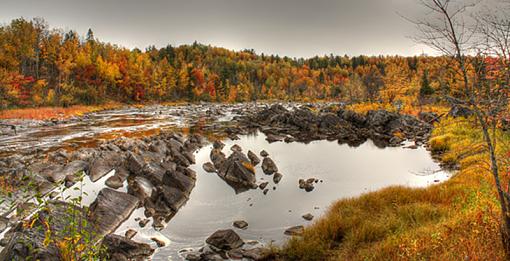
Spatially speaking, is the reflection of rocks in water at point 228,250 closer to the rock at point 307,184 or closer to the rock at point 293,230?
the rock at point 293,230

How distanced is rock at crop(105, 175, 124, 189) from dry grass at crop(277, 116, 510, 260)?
11.8 metres

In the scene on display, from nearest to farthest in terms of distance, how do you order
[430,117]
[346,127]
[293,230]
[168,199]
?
[293,230], [168,199], [430,117], [346,127]

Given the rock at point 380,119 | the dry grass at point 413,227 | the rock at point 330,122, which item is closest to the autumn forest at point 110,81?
the rock at point 380,119

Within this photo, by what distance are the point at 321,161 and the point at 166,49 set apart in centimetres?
16236

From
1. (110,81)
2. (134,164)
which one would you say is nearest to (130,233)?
(134,164)

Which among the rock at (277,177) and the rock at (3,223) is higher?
the rock at (3,223)

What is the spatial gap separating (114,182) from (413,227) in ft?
51.6

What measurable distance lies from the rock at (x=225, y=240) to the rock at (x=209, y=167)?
34.6ft

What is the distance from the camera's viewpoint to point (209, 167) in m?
22.8

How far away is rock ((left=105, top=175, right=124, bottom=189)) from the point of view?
18005 millimetres

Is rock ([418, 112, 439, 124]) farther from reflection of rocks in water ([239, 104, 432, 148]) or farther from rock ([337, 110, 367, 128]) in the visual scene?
rock ([337, 110, 367, 128])

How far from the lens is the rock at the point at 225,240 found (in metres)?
11.5

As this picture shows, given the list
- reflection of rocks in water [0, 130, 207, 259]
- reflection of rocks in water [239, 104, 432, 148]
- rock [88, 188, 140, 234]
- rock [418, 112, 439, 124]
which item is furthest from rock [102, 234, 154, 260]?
reflection of rocks in water [239, 104, 432, 148]

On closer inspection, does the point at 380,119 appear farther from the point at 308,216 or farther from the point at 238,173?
the point at 308,216
